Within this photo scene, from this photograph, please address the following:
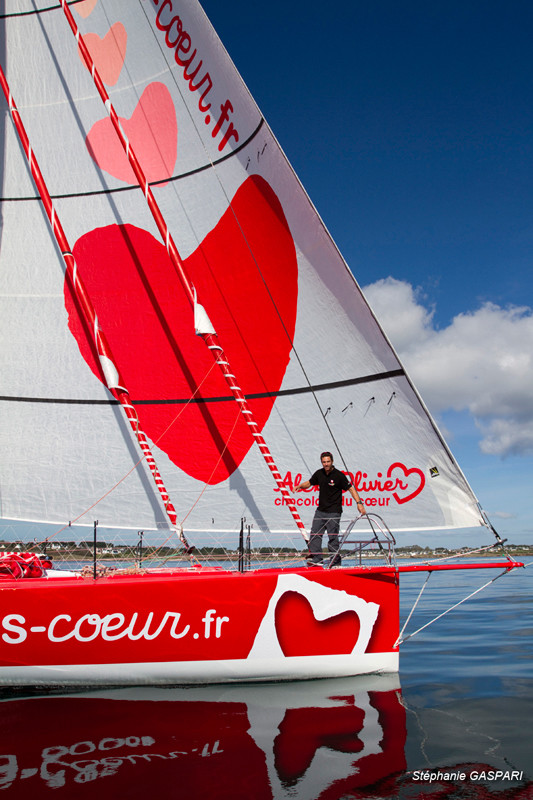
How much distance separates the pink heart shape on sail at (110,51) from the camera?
9.51 m

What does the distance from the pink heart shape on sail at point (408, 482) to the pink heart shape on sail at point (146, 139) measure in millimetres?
5410

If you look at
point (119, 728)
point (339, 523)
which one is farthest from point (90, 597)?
point (339, 523)

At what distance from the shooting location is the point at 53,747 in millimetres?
4168

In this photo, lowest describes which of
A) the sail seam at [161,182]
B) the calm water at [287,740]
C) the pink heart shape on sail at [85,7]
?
the calm water at [287,740]

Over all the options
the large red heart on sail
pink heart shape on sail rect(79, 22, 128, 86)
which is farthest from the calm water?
pink heart shape on sail rect(79, 22, 128, 86)

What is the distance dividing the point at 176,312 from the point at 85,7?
5.39 meters

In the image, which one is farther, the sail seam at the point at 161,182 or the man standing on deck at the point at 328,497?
the sail seam at the point at 161,182

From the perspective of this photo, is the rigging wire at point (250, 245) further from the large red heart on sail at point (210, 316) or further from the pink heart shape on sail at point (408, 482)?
the pink heart shape on sail at point (408, 482)

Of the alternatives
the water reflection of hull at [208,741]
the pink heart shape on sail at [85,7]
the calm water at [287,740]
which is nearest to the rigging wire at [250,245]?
the pink heart shape on sail at [85,7]

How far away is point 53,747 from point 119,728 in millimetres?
523

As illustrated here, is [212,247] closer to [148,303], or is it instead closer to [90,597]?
[148,303]

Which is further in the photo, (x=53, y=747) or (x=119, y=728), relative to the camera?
(x=119, y=728)

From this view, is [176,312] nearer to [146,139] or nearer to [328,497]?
[146,139]

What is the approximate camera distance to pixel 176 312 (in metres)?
8.76
